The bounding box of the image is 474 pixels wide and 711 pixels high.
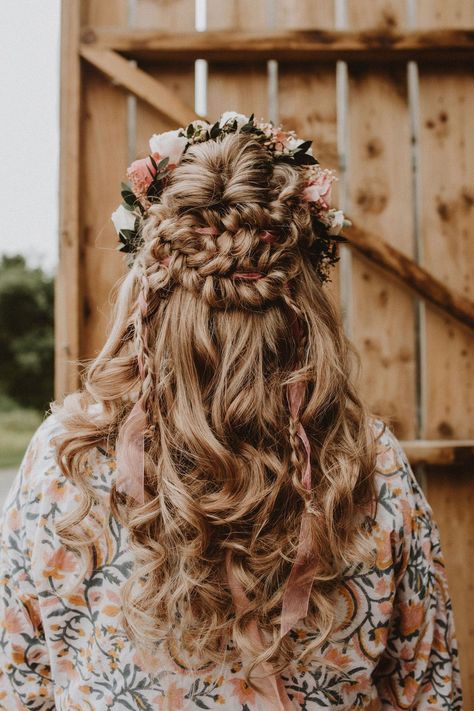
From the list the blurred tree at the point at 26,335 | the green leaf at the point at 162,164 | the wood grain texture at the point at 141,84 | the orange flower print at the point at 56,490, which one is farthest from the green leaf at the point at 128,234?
the blurred tree at the point at 26,335

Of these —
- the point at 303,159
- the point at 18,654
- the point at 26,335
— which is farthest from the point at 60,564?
the point at 26,335

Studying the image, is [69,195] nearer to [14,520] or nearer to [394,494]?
[14,520]

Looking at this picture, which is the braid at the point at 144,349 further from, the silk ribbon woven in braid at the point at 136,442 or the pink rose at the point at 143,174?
the pink rose at the point at 143,174

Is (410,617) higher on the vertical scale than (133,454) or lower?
lower

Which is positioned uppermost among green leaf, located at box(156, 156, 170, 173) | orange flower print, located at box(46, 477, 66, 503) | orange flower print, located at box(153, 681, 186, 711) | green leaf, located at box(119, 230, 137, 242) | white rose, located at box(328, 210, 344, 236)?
green leaf, located at box(156, 156, 170, 173)

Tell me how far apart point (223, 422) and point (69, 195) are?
3.65 feet

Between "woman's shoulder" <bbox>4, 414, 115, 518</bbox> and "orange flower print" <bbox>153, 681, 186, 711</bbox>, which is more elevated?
"woman's shoulder" <bbox>4, 414, 115, 518</bbox>

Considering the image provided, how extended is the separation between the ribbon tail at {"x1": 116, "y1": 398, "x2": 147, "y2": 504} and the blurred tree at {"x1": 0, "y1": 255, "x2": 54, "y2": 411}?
7.21 m

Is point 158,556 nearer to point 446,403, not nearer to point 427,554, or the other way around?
point 427,554

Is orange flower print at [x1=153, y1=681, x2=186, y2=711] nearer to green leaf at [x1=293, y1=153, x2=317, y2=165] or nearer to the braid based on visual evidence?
the braid

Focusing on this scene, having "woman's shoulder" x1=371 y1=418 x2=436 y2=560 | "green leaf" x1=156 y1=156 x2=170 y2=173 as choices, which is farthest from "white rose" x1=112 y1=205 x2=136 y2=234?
"woman's shoulder" x1=371 y1=418 x2=436 y2=560

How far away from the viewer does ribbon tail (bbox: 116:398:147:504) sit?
0.93 m

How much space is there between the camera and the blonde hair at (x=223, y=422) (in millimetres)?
920

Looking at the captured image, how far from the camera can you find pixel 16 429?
7.45 meters
